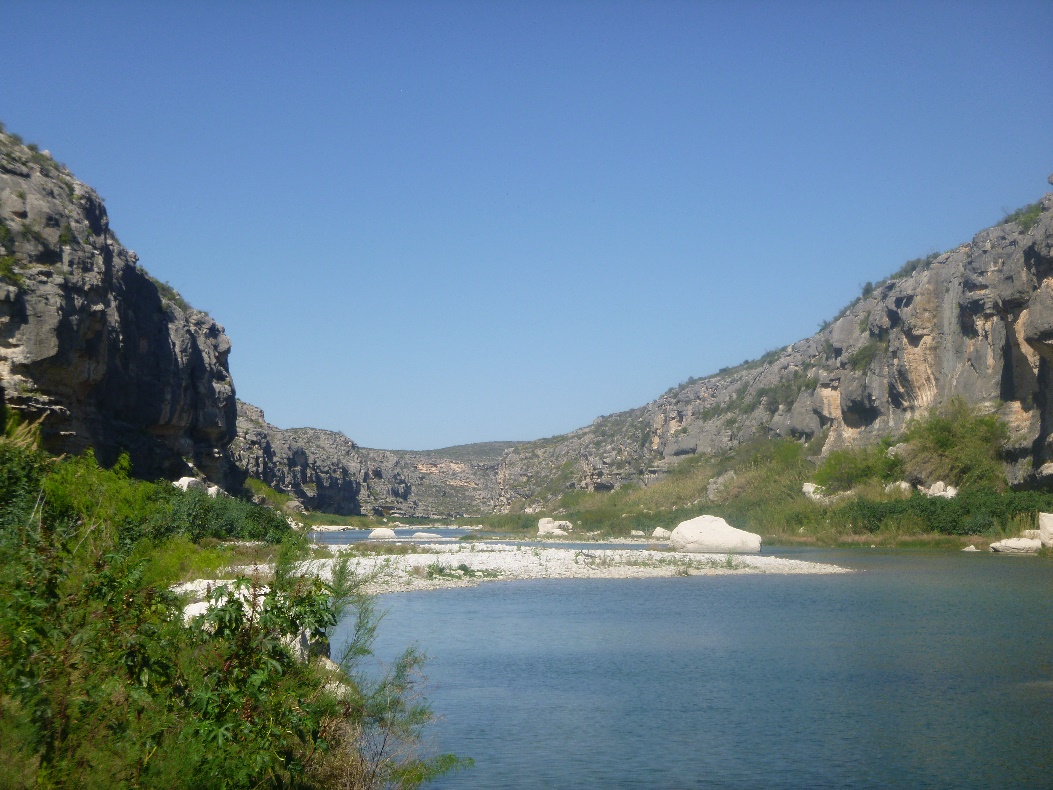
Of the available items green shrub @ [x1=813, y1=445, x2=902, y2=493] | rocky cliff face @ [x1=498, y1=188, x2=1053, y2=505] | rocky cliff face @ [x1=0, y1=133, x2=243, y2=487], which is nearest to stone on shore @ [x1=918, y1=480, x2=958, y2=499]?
green shrub @ [x1=813, y1=445, x2=902, y2=493]

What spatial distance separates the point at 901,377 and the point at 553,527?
33.4m

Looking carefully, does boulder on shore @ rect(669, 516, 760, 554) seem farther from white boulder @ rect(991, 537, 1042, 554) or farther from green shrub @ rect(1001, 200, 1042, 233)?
green shrub @ rect(1001, 200, 1042, 233)

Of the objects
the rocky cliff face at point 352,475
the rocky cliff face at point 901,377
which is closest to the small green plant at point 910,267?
the rocky cliff face at point 901,377

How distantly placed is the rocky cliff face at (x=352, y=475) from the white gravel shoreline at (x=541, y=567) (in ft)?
188

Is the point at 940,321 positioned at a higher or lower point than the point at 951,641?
higher

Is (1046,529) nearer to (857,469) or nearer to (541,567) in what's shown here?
(541,567)

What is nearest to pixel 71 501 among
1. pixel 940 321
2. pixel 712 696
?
pixel 712 696

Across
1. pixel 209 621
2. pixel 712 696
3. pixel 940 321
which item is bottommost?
pixel 712 696

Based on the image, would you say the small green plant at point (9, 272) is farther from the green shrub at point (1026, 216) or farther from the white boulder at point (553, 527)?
the white boulder at point (553, 527)

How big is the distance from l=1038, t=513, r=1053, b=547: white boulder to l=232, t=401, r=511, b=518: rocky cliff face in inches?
2807

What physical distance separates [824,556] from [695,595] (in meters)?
20.5

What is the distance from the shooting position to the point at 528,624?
2189cm

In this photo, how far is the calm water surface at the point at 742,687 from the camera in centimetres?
1074

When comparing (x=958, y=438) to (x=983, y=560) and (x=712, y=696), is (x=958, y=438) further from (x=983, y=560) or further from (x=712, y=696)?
(x=712, y=696)
